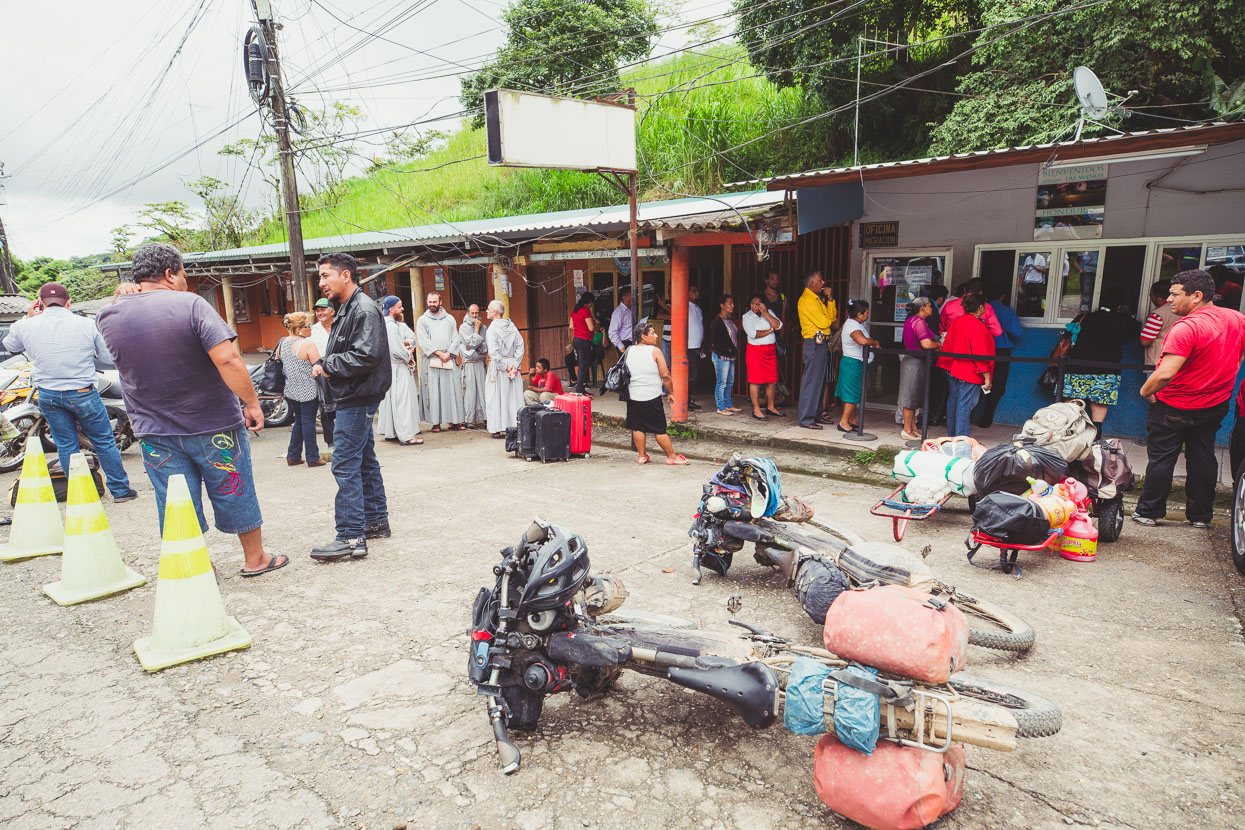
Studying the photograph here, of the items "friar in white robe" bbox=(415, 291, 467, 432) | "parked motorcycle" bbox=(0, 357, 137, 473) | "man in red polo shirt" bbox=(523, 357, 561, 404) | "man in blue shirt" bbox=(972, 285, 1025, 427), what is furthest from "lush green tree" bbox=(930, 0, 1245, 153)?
"parked motorcycle" bbox=(0, 357, 137, 473)

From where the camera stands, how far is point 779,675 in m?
2.74

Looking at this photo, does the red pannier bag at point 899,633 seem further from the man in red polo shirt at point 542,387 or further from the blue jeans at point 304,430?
the man in red polo shirt at point 542,387

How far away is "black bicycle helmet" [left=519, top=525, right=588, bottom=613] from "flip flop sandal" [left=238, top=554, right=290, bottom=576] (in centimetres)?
277

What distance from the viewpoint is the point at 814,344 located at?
8695mm

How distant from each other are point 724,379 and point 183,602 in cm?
741

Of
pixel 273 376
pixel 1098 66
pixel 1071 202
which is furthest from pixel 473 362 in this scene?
pixel 1098 66

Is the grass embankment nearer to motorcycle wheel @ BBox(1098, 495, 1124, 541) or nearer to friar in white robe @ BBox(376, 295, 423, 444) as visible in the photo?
friar in white robe @ BBox(376, 295, 423, 444)

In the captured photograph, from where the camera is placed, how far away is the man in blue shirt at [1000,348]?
834 cm

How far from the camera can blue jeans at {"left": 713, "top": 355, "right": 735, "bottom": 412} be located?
32.2ft

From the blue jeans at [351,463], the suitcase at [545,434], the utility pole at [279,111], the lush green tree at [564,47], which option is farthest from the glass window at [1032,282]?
the lush green tree at [564,47]

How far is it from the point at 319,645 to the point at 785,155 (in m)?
14.9

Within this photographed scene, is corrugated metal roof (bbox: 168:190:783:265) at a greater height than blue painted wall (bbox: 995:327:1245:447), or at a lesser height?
greater

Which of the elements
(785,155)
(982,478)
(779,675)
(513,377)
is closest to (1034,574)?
(982,478)

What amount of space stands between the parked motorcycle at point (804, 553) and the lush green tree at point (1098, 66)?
7938mm
